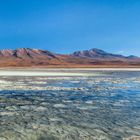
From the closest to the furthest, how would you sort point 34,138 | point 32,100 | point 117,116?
1. point 34,138
2. point 117,116
3. point 32,100

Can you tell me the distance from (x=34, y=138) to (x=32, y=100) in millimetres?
6226

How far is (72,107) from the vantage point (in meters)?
11.5

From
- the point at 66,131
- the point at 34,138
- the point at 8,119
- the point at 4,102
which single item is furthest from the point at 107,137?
the point at 4,102

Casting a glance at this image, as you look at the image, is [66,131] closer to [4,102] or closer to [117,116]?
[117,116]

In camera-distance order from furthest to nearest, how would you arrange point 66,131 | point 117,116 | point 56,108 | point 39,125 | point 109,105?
point 109,105 → point 56,108 → point 117,116 → point 39,125 → point 66,131

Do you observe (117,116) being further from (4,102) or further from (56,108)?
(4,102)

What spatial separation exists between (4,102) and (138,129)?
257 inches

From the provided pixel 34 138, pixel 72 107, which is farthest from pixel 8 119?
pixel 72 107

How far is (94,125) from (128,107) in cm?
333

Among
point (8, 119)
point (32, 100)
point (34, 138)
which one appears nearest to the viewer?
point (34, 138)

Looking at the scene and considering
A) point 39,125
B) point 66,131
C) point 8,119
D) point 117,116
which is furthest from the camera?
point 117,116

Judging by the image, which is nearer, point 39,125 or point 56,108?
point 39,125

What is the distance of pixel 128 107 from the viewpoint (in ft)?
37.6

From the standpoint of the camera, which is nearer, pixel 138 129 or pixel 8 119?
pixel 138 129
